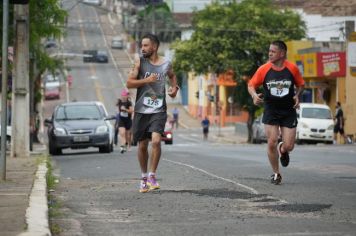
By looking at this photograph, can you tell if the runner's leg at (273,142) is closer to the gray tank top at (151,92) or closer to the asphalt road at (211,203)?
the asphalt road at (211,203)

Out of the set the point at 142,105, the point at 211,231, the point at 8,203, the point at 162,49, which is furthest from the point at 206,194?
the point at 162,49

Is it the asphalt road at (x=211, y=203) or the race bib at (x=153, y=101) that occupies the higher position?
the race bib at (x=153, y=101)

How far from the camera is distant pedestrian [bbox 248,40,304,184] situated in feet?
45.5

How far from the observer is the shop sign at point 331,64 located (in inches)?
2103

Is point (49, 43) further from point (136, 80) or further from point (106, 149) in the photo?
point (136, 80)

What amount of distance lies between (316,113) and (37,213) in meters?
35.8

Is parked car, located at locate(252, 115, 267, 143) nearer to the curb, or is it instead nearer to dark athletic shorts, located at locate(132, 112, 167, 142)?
the curb

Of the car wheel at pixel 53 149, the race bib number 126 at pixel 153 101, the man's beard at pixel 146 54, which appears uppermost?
the man's beard at pixel 146 54

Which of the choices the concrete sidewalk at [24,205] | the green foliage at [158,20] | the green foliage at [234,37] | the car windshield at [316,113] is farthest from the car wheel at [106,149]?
the green foliage at [158,20]

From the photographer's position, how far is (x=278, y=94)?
1392 cm

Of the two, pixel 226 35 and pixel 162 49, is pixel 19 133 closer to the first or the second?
pixel 226 35

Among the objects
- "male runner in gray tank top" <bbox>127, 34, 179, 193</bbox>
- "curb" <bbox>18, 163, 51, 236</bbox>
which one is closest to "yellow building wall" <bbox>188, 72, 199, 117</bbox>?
"male runner in gray tank top" <bbox>127, 34, 179, 193</bbox>

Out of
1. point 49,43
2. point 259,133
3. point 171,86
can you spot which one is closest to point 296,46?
point 259,133

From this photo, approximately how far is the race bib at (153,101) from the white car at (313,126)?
103ft
